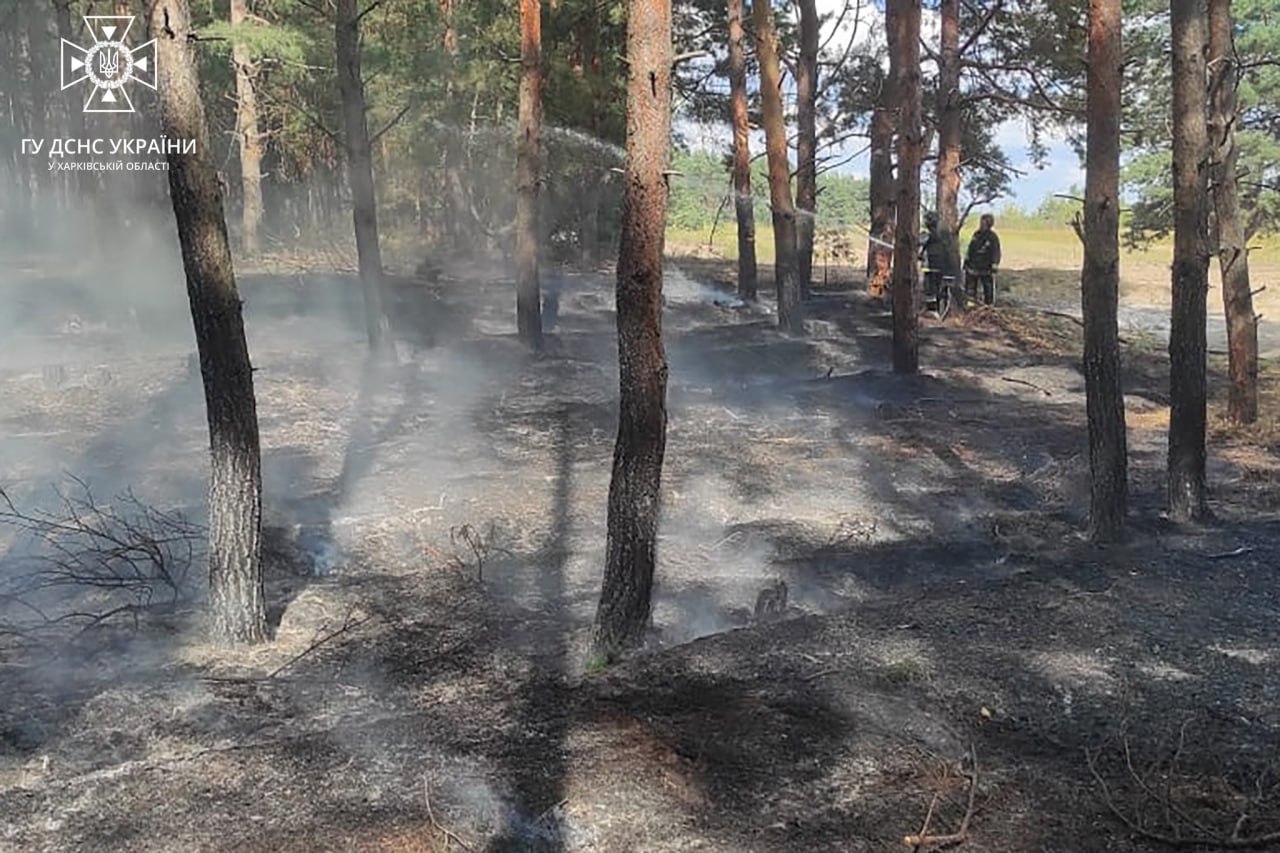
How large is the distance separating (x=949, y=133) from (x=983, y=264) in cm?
277

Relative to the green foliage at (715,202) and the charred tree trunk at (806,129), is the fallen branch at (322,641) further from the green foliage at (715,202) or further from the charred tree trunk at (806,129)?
the charred tree trunk at (806,129)

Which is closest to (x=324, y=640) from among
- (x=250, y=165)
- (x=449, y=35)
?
(x=449, y=35)

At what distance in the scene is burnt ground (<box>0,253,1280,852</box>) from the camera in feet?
14.2

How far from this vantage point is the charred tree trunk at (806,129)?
23.0 meters

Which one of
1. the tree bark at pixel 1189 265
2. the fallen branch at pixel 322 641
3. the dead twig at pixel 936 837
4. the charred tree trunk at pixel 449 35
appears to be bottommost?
the fallen branch at pixel 322 641

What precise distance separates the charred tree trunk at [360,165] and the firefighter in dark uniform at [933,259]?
11119 millimetres

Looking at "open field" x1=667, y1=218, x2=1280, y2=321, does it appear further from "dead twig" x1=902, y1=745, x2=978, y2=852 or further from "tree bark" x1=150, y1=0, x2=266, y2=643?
"dead twig" x1=902, y1=745, x2=978, y2=852

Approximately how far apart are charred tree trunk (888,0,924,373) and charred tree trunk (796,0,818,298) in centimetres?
669

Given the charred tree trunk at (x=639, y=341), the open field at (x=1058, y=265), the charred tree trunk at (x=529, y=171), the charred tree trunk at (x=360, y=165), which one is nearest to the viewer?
the charred tree trunk at (x=639, y=341)

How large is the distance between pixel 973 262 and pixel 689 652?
17.7 m

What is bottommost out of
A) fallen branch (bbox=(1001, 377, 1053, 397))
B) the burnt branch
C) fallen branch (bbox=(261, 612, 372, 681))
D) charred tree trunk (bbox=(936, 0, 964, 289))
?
fallen branch (bbox=(261, 612, 372, 681))

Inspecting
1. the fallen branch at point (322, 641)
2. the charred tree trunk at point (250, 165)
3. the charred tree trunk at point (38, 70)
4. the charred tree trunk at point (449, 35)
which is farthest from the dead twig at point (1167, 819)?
the charred tree trunk at point (38, 70)

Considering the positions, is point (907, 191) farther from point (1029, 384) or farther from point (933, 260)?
point (933, 260)

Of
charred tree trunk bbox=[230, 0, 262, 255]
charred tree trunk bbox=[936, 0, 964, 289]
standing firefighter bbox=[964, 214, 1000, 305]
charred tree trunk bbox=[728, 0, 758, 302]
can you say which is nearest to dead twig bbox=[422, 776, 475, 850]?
charred tree trunk bbox=[728, 0, 758, 302]
